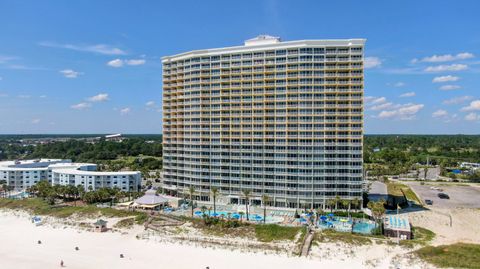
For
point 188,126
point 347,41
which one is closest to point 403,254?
point 347,41

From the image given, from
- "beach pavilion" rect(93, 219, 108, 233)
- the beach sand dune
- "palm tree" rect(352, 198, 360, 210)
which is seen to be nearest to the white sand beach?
the beach sand dune

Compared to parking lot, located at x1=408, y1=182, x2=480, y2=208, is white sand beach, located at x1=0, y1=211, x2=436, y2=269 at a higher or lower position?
lower

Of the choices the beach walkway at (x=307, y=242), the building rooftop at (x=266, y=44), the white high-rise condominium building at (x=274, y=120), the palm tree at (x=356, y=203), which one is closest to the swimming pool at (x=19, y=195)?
the white high-rise condominium building at (x=274, y=120)

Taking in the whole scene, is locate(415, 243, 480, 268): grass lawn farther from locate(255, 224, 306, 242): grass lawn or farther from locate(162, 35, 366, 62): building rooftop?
locate(162, 35, 366, 62): building rooftop

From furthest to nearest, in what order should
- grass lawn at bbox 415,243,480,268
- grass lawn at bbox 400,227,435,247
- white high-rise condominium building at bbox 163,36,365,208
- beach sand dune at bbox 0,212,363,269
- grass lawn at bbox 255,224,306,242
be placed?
white high-rise condominium building at bbox 163,36,365,208
grass lawn at bbox 255,224,306,242
grass lawn at bbox 400,227,435,247
beach sand dune at bbox 0,212,363,269
grass lawn at bbox 415,243,480,268

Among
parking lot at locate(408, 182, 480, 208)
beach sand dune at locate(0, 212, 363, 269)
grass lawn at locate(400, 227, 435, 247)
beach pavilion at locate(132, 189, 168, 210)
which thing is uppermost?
beach pavilion at locate(132, 189, 168, 210)

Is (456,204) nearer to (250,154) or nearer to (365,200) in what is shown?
(365,200)
